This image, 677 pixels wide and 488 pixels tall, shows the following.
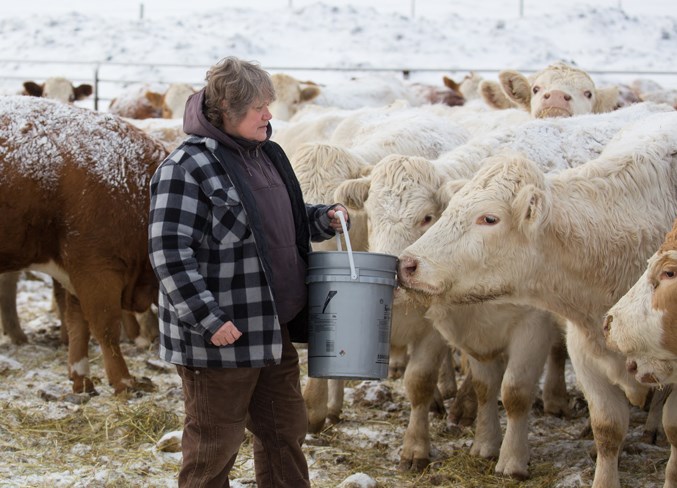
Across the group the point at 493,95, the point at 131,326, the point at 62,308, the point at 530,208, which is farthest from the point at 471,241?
the point at 493,95

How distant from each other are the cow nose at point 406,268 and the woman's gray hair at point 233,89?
0.89 m

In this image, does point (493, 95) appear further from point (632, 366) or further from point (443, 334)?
point (632, 366)

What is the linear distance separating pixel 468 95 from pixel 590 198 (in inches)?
462

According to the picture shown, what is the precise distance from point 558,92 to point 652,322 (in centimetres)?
451

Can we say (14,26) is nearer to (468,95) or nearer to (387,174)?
(468,95)

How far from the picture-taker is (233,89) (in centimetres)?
350

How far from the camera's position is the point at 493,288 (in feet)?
13.5

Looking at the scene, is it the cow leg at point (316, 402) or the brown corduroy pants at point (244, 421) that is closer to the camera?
the brown corduroy pants at point (244, 421)

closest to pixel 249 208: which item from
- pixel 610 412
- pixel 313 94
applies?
pixel 610 412

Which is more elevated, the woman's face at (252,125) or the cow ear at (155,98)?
the cow ear at (155,98)

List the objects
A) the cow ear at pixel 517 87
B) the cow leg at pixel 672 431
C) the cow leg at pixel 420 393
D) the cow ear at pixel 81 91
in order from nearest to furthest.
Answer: the cow leg at pixel 672 431
the cow leg at pixel 420 393
the cow ear at pixel 517 87
the cow ear at pixel 81 91

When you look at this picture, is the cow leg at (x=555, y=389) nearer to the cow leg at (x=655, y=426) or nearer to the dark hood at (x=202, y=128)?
the cow leg at (x=655, y=426)

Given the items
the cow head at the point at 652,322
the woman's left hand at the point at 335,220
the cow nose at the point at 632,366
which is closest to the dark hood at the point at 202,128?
the woman's left hand at the point at 335,220

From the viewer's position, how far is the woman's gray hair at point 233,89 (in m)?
3.51
